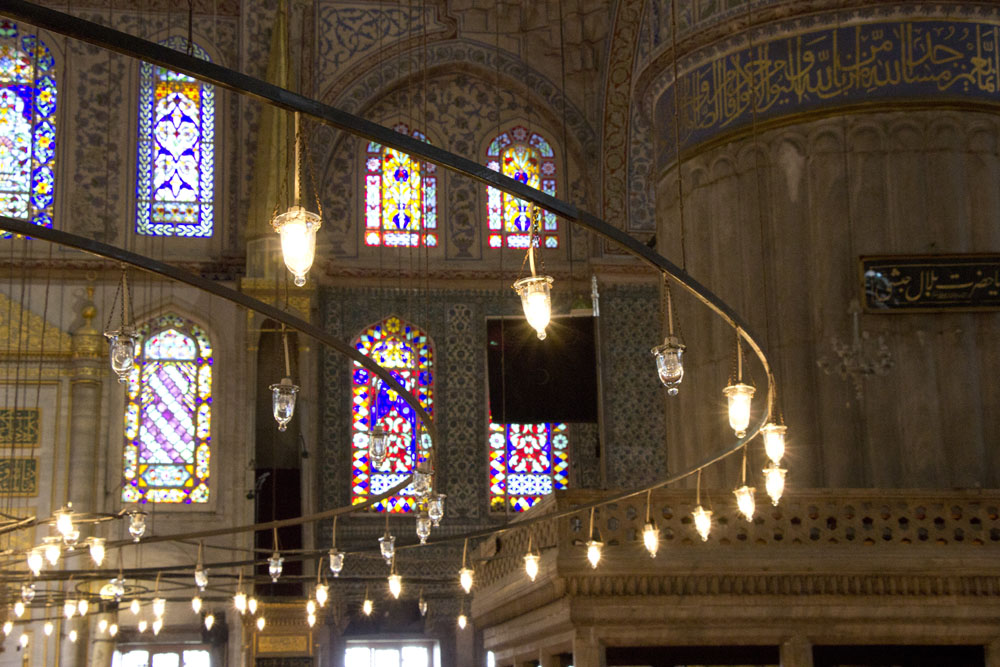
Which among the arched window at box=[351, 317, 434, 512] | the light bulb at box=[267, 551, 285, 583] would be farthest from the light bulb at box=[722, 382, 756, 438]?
the arched window at box=[351, 317, 434, 512]

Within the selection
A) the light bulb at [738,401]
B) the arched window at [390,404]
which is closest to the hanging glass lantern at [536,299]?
the light bulb at [738,401]

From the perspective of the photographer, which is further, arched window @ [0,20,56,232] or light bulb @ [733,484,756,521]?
arched window @ [0,20,56,232]

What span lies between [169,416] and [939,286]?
24.4 ft

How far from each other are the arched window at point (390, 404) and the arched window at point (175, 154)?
2.11 m

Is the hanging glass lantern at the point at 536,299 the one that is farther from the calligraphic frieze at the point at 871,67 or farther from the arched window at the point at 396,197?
the arched window at the point at 396,197

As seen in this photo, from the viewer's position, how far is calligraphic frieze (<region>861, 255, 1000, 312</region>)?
10.3 metres

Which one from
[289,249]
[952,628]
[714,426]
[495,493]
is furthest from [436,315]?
[289,249]

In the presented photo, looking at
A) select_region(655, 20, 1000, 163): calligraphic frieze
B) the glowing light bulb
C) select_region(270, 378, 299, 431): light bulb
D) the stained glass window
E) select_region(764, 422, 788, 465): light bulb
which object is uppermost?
select_region(655, 20, 1000, 163): calligraphic frieze

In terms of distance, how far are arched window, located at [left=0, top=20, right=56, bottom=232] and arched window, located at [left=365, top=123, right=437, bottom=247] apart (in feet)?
10.6

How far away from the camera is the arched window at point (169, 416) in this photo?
1376cm

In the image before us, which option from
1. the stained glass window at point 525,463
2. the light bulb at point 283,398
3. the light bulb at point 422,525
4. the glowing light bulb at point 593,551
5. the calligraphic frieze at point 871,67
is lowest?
the glowing light bulb at point 593,551

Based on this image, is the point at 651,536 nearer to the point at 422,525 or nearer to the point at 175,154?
the point at 422,525

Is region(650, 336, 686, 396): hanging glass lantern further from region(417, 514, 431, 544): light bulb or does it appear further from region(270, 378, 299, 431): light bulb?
region(417, 514, 431, 544): light bulb

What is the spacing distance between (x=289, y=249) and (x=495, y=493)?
1062 centimetres
